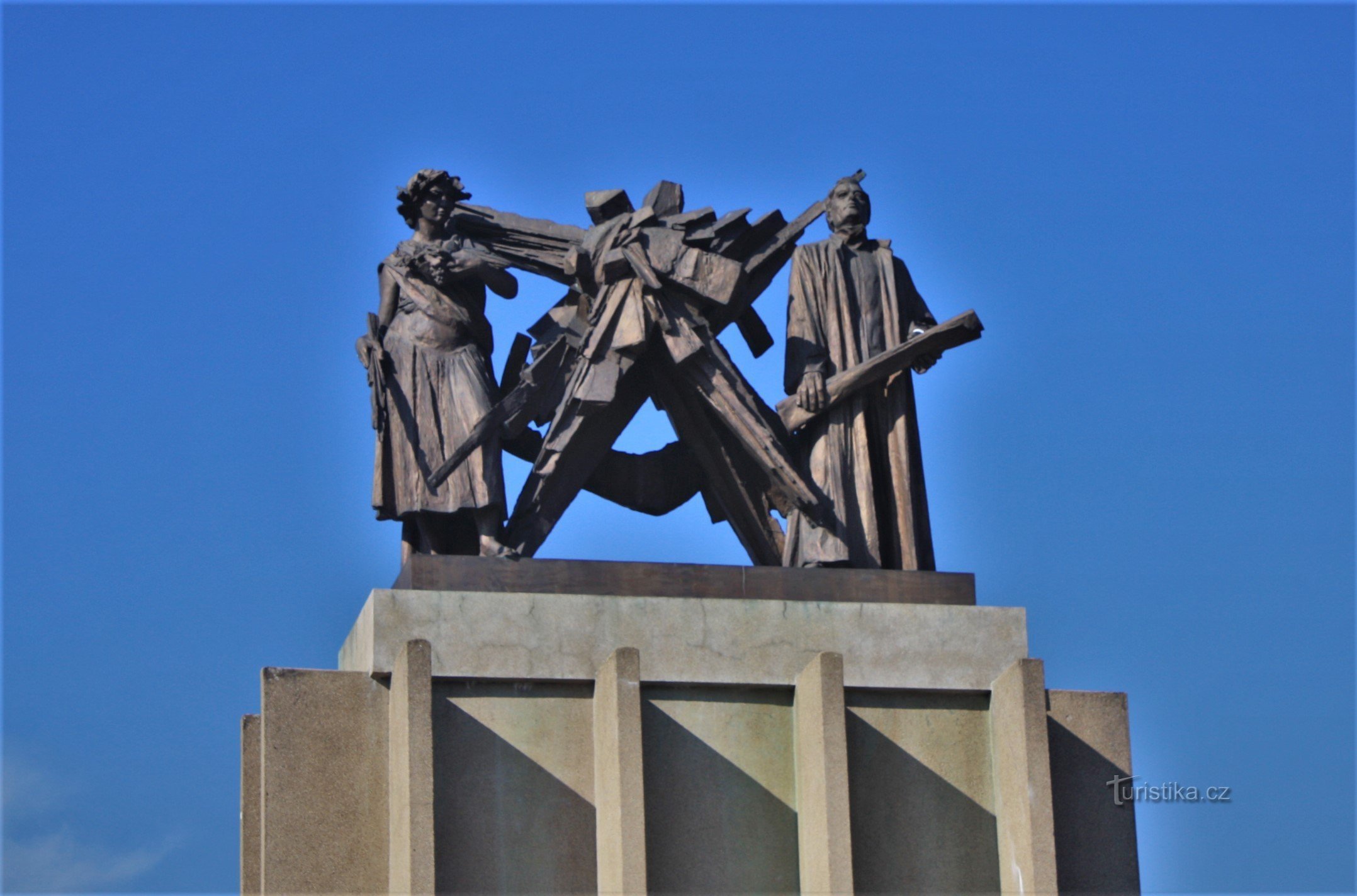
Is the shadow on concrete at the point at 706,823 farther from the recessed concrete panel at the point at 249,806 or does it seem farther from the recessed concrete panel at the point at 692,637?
the recessed concrete panel at the point at 249,806

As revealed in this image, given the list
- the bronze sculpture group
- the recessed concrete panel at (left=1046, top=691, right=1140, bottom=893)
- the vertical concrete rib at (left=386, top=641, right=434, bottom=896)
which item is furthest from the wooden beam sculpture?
the recessed concrete panel at (left=1046, top=691, right=1140, bottom=893)

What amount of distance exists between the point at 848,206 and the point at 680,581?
3439mm

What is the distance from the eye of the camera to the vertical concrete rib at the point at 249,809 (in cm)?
1667

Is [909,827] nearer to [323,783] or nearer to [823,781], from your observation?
[823,781]

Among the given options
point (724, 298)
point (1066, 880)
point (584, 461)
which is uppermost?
point (724, 298)

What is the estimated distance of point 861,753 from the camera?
15781 mm

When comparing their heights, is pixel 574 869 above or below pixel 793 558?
below

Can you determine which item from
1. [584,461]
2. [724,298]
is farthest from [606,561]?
[724,298]

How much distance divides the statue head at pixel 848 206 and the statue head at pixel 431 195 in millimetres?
2919

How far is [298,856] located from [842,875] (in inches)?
139

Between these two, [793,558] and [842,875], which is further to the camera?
[793,558]

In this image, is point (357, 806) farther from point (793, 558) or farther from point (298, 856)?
point (793, 558)

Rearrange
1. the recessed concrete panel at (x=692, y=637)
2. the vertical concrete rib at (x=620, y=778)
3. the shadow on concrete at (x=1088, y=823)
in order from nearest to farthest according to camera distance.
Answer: the vertical concrete rib at (x=620, y=778), the recessed concrete panel at (x=692, y=637), the shadow on concrete at (x=1088, y=823)

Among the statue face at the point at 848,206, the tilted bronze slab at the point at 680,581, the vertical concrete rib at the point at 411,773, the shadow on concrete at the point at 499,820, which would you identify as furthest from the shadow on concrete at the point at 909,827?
the statue face at the point at 848,206
